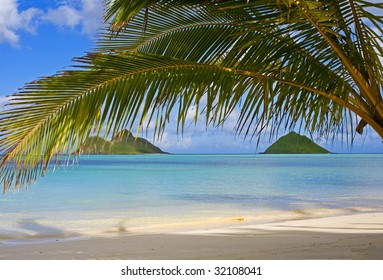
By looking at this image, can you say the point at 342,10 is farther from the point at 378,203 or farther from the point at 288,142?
the point at 378,203

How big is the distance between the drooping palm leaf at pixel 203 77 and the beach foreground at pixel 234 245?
1.11 metres

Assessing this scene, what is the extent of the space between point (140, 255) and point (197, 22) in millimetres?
2195

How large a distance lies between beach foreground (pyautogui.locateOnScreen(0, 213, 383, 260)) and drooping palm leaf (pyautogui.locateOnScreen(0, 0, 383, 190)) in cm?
111

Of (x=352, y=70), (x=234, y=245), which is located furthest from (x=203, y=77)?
(x=234, y=245)

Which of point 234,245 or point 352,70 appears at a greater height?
point 352,70

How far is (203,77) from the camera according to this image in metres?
2.82

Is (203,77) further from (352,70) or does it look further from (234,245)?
(234,245)

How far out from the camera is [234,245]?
4.83 metres

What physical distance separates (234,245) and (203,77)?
7.96ft

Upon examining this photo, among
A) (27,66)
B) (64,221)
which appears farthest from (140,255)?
(27,66)

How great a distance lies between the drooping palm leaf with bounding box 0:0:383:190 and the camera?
251 centimetres

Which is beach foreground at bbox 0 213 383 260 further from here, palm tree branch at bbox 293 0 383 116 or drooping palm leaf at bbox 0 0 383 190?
palm tree branch at bbox 293 0 383 116

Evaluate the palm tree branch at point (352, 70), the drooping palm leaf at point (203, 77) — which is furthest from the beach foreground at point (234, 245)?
the palm tree branch at point (352, 70)

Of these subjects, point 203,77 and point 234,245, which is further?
point 234,245
